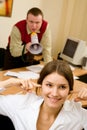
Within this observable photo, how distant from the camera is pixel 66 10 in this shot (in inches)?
167

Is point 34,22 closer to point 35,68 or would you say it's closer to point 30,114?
point 35,68

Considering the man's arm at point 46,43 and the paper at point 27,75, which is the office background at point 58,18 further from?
the paper at point 27,75


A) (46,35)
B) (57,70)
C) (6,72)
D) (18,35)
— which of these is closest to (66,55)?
(46,35)

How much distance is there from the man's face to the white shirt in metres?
1.32

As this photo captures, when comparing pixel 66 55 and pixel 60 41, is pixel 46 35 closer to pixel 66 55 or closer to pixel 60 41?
pixel 66 55

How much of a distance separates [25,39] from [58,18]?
1745mm

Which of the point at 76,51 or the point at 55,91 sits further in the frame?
the point at 76,51

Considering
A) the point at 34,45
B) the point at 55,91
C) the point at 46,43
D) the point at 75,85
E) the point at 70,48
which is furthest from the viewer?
the point at 70,48

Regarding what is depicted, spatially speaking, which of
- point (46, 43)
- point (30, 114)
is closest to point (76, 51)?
point (46, 43)

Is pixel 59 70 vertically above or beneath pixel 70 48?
above

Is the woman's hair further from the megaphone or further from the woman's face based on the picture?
the megaphone

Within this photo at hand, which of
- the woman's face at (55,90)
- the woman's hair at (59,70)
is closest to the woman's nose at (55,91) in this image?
the woman's face at (55,90)

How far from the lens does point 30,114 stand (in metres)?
1.40

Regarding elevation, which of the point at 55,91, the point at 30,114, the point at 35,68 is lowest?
the point at 35,68
